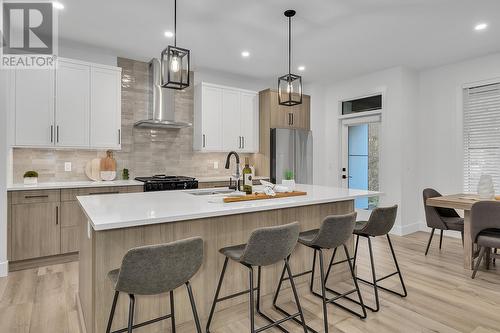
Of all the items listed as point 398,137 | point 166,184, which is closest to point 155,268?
point 166,184

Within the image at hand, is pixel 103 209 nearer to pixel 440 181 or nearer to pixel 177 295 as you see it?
pixel 177 295

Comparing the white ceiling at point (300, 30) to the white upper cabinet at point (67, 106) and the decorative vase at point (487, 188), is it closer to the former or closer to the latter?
the white upper cabinet at point (67, 106)

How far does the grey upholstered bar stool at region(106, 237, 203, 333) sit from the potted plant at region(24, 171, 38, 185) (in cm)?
288

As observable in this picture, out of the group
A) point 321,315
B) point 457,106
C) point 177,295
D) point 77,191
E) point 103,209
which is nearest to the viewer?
point 103,209

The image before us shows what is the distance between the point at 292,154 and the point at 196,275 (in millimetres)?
3707

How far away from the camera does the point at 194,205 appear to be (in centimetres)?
212

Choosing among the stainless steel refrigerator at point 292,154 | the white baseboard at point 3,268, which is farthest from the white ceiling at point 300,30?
the white baseboard at point 3,268

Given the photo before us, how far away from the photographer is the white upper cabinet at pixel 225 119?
16.3 feet

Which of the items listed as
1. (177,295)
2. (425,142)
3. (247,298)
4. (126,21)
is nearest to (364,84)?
(425,142)

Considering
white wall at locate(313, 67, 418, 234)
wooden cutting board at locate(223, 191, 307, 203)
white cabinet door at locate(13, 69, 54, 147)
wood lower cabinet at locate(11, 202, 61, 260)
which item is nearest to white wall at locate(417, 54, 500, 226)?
white wall at locate(313, 67, 418, 234)

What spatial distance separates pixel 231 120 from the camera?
5258mm

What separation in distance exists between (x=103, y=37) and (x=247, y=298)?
358cm

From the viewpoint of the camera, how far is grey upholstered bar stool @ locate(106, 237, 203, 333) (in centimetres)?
144

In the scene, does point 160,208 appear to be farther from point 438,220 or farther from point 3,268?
point 438,220
